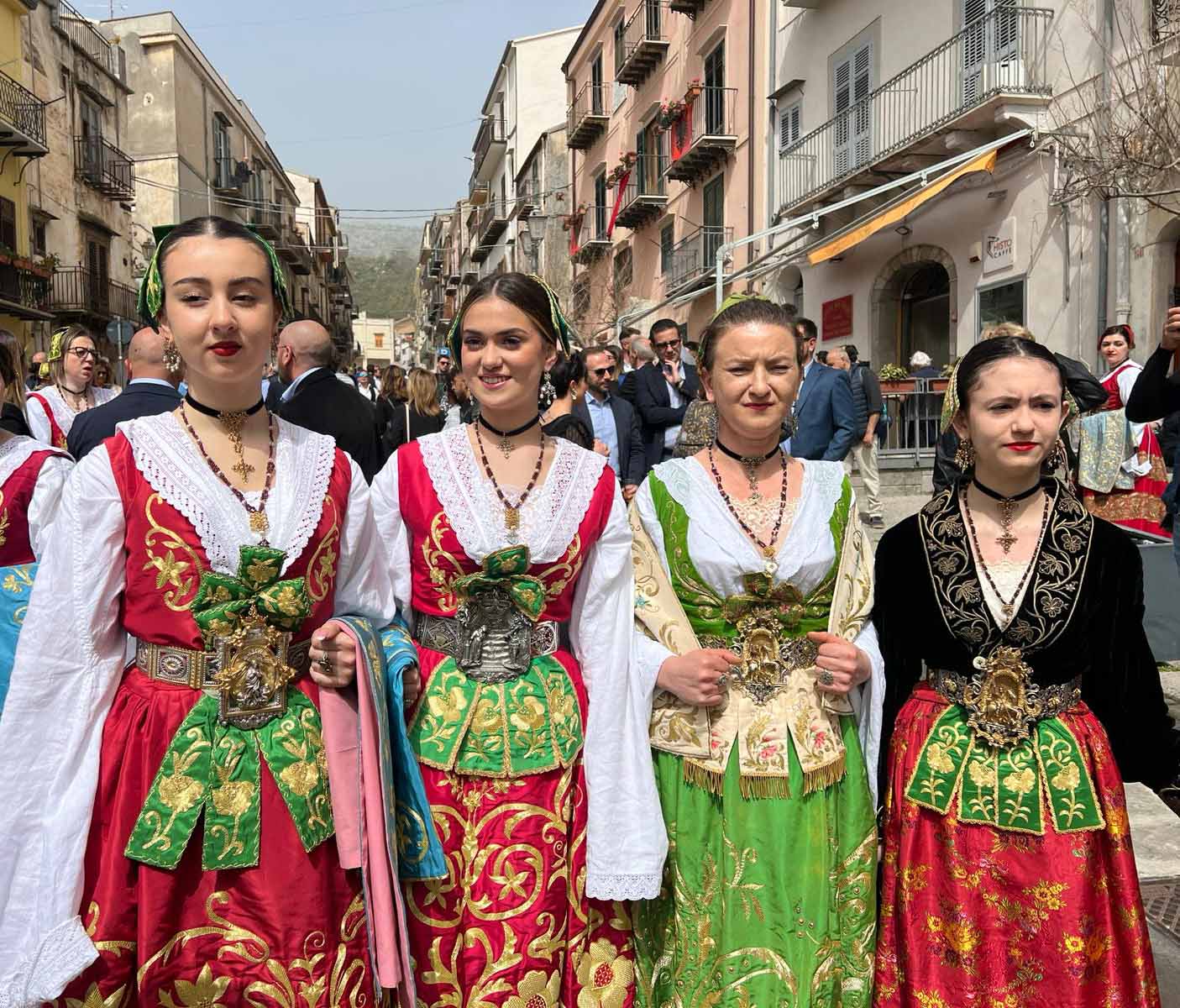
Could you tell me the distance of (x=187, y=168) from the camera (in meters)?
31.2

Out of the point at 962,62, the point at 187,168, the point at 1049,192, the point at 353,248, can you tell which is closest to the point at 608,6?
the point at 187,168

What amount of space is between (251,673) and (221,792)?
0.75ft

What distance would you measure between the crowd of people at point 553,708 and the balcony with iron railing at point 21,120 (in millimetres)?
22557

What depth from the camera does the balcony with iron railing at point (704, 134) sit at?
2002 centimetres

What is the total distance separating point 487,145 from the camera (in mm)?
45594

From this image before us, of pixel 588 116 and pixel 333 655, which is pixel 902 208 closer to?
pixel 333 655

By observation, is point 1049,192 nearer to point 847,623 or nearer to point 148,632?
point 847,623

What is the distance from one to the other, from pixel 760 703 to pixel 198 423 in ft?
4.53

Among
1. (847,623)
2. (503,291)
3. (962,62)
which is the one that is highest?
(962,62)

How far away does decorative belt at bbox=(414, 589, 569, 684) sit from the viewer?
223 centimetres

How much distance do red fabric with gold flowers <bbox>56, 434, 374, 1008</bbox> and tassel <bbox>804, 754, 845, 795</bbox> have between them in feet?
3.51

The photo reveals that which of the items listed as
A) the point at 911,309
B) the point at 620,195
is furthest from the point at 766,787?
the point at 620,195

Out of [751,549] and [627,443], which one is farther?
[627,443]

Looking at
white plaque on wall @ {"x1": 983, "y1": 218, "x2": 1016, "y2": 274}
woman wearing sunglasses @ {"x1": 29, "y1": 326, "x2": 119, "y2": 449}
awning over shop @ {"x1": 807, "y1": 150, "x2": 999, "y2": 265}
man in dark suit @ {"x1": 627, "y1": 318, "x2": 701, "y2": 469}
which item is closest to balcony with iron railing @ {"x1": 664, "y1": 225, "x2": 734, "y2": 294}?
awning over shop @ {"x1": 807, "y1": 150, "x2": 999, "y2": 265}
